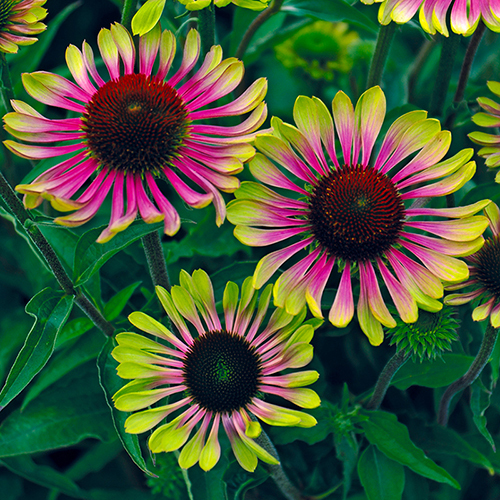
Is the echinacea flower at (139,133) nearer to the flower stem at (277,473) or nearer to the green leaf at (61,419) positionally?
A: the flower stem at (277,473)

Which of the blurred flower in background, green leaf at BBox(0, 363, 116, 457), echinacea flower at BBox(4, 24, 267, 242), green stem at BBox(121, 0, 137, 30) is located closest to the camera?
echinacea flower at BBox(4, 24, 267, 242)

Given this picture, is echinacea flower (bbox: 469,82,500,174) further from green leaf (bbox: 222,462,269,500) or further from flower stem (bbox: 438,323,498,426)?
green leaf (bbox: 222,462,269,500)

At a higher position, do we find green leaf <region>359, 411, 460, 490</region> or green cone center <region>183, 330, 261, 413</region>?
green cone center <region>183, 330, 261, 413</region>

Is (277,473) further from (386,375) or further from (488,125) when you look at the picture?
(488,125)

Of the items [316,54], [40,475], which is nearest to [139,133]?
[40,475]

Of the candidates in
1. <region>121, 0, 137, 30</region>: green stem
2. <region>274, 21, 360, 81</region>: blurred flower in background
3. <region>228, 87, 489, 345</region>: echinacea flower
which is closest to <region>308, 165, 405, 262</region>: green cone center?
<region>228, 87, 489, 345</region>: echinacea flower

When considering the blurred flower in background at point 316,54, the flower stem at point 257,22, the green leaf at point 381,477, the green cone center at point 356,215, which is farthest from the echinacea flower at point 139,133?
the blurred flower in background at point 316,54

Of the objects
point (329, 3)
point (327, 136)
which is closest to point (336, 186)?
point (327, 136)
